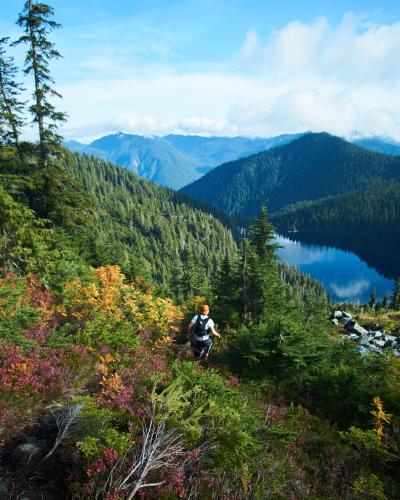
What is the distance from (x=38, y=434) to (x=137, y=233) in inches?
6751

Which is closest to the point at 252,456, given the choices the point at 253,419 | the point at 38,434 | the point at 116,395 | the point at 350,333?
the point at 253,419

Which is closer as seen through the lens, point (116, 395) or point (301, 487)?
point (301, 487)

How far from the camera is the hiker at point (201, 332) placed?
11.0 meters

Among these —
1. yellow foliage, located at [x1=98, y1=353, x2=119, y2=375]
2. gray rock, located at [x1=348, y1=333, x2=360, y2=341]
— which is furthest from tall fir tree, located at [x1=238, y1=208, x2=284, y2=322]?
gray rock, located at [x1=348, y1=333, x2=360, y2=341]

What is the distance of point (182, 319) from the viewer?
48.5 feet

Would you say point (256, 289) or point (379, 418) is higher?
point (256, 289)

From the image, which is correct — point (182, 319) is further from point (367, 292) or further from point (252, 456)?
point (367, 292)

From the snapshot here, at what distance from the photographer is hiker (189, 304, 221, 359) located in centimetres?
Result: 1102

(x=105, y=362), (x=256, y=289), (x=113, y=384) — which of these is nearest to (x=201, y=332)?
(x=105, y=362)

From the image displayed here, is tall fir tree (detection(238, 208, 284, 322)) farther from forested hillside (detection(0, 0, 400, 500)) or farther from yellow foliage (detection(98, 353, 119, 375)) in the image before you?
yellow foliage (detection(98, 353, 119, 375))

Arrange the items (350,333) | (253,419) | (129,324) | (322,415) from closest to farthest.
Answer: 1. (253,419)
2. (322,415)
3. (129,324)
4. (350,333)

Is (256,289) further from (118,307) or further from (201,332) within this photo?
(118,307)

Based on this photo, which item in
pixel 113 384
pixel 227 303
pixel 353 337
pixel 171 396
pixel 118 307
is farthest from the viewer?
pixel 353 337

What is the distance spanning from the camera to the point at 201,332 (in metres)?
11.1
